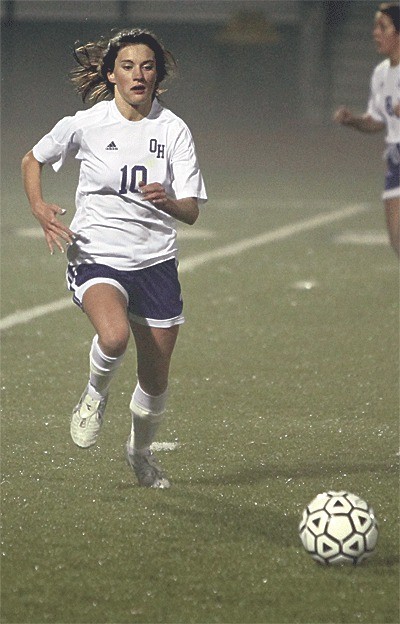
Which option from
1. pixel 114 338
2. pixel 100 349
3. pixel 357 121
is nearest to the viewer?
pixel 114 338

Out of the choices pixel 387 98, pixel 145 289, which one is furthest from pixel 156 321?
pixel 387 98

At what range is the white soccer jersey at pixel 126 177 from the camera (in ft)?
21.2

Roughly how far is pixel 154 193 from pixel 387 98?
19.4 feet

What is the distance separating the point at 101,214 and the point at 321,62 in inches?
1171

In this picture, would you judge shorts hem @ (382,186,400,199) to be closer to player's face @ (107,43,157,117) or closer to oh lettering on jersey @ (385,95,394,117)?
oh lettering on jersey @ (385,95,394,117)

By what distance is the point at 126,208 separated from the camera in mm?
6516

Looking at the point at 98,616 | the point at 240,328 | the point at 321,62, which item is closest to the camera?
the point at 98,616

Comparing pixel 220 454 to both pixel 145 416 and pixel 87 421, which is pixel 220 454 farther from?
pixel 87 421

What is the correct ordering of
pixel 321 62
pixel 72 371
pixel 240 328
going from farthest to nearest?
pixel 321 62
pixel 240 328
pixel 72 371

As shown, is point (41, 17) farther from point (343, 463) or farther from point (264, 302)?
point (343, 463)

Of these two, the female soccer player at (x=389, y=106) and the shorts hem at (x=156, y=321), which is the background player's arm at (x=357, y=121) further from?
the shorts hem at (x=156, y=321)

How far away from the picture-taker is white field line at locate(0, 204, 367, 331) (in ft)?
37.6

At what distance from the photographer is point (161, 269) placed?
6.53 meters

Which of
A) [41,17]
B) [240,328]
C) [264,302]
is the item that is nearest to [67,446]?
[240,328]
